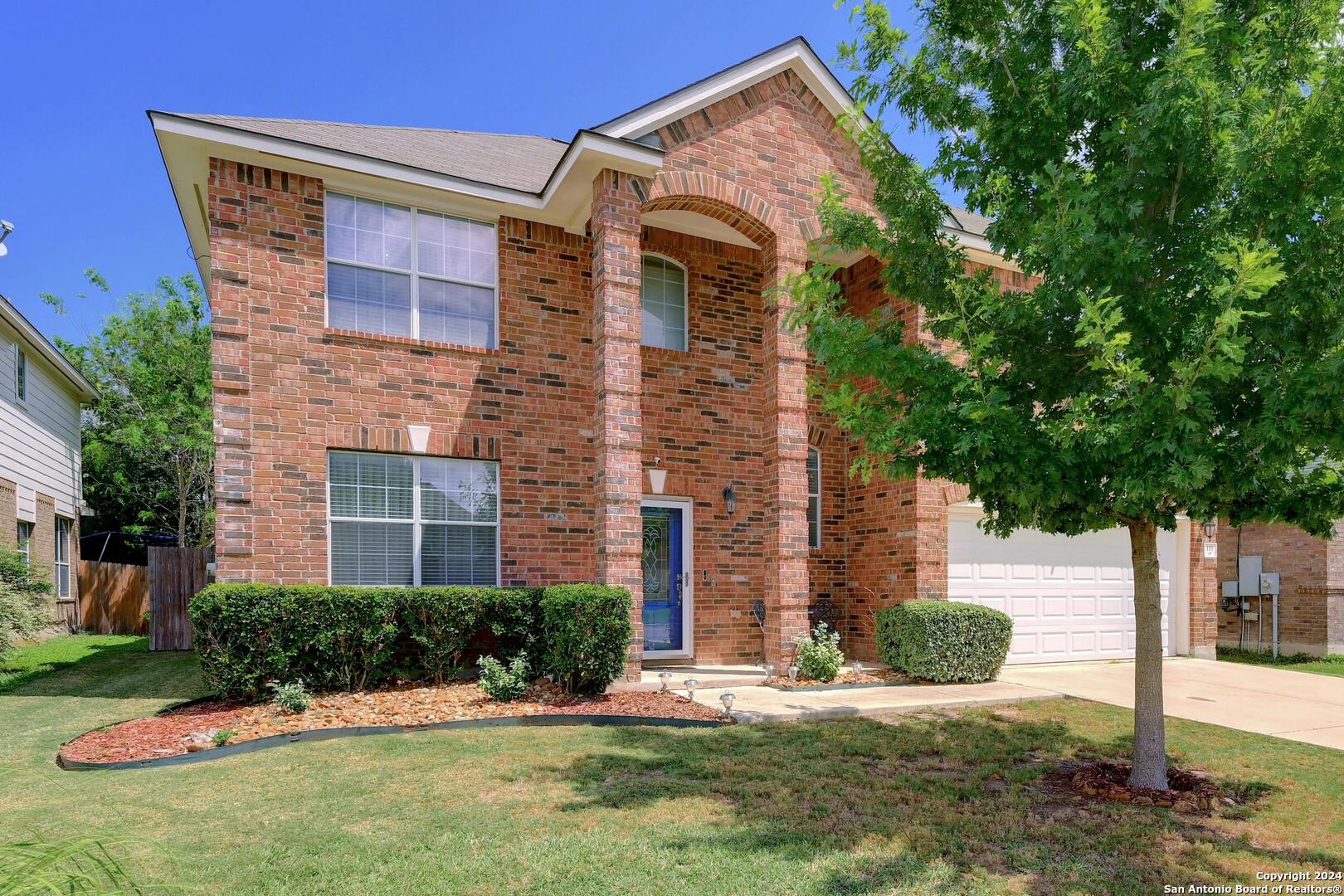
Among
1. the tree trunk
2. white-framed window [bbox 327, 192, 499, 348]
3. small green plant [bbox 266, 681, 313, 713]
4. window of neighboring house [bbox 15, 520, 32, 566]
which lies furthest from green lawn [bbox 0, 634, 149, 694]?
the tree trunk

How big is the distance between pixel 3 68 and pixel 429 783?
20.0 m

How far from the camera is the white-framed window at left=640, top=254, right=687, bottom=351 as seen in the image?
35.6 ft

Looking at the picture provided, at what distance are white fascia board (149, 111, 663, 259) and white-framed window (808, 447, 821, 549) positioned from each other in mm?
5100

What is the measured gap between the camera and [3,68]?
53.6ft

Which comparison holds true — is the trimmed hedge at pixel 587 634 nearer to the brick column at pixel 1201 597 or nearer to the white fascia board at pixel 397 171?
the white fascia board at pixel 397 171

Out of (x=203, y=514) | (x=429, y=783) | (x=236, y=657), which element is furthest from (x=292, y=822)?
(x=203, y=514)

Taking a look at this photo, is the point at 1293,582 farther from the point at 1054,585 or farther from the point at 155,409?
the point at 155,409

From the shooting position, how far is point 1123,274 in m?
4.62

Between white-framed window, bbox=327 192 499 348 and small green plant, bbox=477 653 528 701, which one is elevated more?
white-framed window, bbox=327 192 499 348

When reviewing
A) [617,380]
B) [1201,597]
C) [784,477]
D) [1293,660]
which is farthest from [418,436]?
[1293,660]

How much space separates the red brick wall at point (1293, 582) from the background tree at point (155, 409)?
80.8 feet

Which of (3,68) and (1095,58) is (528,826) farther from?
(3,68)

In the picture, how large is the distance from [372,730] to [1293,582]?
15.9 m

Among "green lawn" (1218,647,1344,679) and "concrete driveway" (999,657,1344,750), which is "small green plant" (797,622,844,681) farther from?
"green lawn" (1218,647,1344,679)
